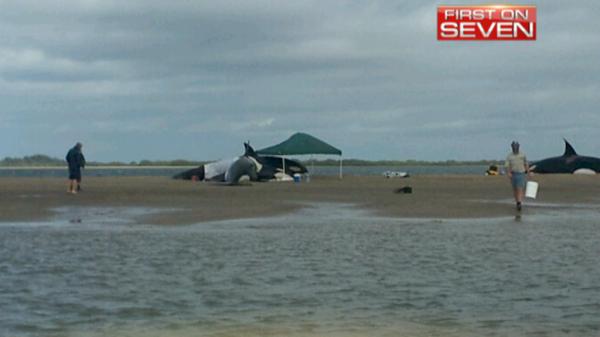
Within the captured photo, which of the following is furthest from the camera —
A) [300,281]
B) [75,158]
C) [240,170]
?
[240,170]

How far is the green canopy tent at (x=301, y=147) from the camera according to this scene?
4381 centimetres

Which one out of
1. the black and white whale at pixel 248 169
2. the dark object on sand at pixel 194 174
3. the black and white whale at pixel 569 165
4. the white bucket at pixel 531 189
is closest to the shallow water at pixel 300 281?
the white bucket at pixel 531 189

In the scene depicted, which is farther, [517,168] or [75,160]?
[75,160]

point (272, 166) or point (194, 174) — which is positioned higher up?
point (272, 166)

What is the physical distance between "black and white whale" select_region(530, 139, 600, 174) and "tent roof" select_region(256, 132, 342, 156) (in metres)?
16.8

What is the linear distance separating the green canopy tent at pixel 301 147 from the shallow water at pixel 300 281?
83.1 ft

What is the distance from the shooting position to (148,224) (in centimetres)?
1995

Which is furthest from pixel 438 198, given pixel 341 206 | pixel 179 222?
pixel 179 222

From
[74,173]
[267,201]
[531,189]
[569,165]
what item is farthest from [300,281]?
[569,165]

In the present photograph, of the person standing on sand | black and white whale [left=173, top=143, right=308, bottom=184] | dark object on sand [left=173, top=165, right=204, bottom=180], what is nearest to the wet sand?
the person standing on sand

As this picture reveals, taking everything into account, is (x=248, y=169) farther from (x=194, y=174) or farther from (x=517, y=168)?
(x=517, y=168)

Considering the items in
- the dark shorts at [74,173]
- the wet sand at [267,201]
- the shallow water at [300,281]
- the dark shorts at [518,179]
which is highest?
the dark shorts at [74,173]

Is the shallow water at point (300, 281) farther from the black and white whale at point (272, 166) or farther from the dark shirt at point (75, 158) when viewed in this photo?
the black and white whale at point (272, 166)

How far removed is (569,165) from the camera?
182ft
